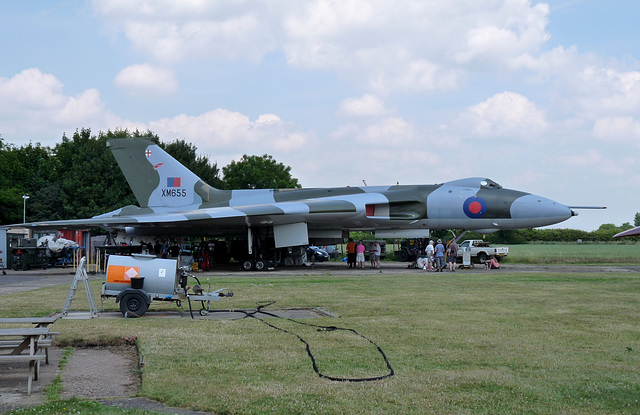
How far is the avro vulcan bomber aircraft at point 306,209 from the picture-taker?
25875 millimetres

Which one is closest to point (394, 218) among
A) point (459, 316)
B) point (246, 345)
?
point (459, 316)

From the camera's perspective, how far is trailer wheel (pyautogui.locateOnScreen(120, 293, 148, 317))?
10.8 m

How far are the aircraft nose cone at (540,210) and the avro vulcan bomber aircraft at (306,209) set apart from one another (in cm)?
4

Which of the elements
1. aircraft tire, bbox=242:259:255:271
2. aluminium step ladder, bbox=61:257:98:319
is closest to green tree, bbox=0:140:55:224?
aircraft tire, bbox=242:259:255:271

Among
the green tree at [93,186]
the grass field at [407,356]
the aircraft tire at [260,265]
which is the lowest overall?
the grass field at [407,356]

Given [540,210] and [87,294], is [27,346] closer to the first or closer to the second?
[87,294]

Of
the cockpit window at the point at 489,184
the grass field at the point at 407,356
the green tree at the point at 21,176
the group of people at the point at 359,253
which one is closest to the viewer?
the grass field at the point at 407,356

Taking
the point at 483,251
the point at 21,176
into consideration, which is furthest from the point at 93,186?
the point at 483,251

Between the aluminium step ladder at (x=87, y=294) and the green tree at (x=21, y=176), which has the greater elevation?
the green tree at (x=21, y=176)

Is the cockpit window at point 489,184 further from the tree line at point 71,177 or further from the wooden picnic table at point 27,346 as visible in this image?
the tree line at point 71,177

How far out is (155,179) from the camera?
1164 inches

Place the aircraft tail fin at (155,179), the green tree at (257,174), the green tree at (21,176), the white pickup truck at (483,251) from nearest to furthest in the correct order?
the aircraft tail fin at (155,179) → the white pickup truck at (483,251) → the green tree at (21,176) → the green tree at (257,174)

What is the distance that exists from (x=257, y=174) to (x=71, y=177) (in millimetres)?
29900

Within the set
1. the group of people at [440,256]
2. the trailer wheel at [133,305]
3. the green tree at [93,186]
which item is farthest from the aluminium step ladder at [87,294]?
the green tree at [93,186]
